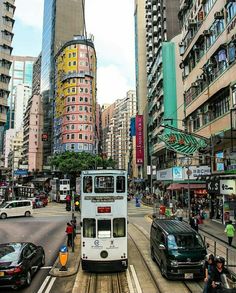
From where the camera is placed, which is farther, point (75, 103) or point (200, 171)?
point (75, 103)

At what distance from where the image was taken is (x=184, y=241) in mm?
14359

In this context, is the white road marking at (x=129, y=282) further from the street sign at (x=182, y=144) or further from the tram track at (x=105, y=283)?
the street sign at (x=182, y=144)

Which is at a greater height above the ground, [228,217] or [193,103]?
[193,103]

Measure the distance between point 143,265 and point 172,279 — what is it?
9.38 feet

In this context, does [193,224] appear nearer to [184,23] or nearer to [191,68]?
[191,68]

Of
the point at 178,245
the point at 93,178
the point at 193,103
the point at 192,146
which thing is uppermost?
the point at 193,103

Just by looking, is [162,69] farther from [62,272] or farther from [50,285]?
[50,285]

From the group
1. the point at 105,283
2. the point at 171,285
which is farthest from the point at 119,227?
the point at 171,285

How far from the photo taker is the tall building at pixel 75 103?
8756 cm

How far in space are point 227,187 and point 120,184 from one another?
16.9 meters

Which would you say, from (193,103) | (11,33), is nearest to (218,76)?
(193,103)

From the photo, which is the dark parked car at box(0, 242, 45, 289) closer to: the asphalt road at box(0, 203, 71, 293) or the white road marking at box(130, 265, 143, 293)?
the asphalt road at box(0, 203, 71, 293)

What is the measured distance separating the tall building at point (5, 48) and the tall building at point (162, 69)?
28.3m

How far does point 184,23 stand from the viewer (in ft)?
164
